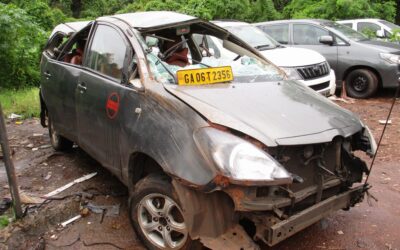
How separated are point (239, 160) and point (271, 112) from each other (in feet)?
2.19

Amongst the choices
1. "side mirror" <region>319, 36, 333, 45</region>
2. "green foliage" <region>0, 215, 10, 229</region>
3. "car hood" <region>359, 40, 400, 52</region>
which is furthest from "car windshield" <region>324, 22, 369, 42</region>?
"green foliage" <region>0, 215, 10, 229</region>

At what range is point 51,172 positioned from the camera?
5082 mm

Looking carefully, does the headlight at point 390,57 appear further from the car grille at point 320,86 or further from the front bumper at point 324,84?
the car grille at point 320,86

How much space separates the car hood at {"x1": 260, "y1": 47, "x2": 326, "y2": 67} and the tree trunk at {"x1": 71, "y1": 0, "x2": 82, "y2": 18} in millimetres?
23730

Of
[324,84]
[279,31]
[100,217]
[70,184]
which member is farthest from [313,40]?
[100,217]

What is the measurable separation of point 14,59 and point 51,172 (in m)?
5.88

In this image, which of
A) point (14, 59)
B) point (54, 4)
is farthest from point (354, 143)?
point (54, 4)

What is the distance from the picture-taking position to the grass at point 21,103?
7.85 m

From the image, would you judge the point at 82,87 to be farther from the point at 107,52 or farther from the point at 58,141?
the point at 58,141

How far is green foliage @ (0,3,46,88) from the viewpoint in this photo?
9438mm

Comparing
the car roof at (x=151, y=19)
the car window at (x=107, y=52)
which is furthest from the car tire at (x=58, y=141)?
the car roof at (x=151, y=19)

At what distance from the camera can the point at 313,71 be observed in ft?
25.7

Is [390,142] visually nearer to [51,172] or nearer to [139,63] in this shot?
[139,63]

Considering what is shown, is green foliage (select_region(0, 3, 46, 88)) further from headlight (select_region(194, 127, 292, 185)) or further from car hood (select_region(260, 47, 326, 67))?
headlight (select_region(194, 127, 292, 185))
